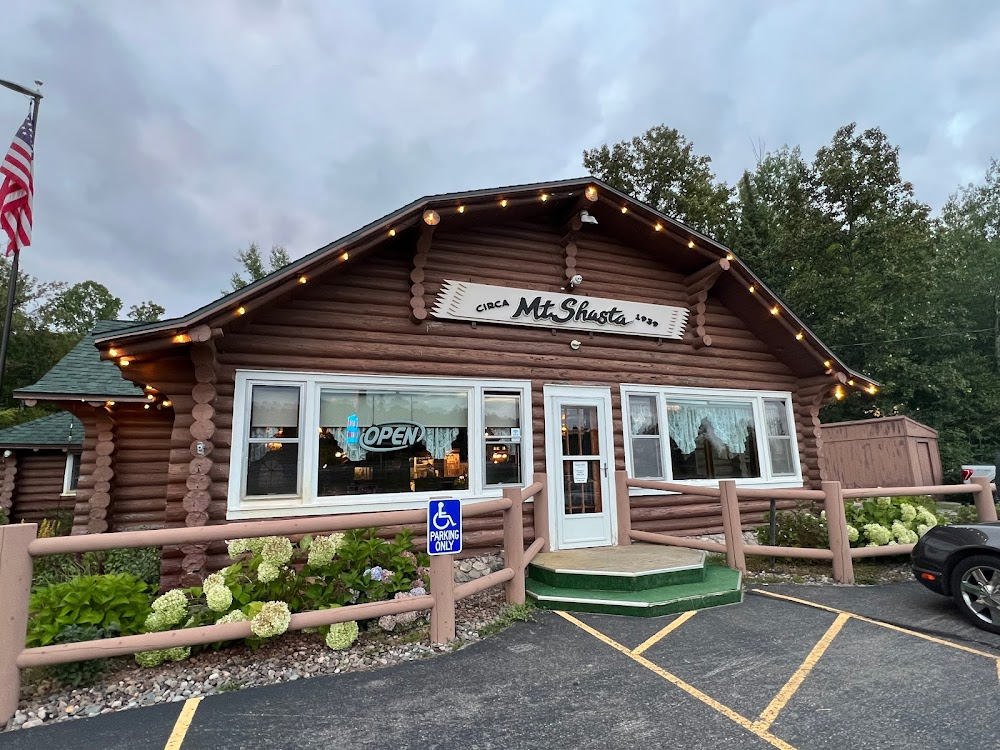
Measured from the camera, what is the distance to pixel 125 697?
3.46 meters

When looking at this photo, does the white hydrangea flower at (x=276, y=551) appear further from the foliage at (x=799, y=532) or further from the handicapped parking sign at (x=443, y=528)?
the foliage at (x=799, y=532)

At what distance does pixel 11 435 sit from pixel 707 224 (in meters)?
26.7

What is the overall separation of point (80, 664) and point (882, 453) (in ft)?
56.4

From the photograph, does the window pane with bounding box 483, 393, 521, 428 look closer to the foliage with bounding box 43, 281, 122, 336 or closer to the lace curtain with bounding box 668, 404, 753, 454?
the lace curtain with bounding box 668, 404, 753, 454

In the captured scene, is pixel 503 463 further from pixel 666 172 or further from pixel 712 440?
pixel 666 172

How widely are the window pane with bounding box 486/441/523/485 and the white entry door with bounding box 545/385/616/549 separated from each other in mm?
503

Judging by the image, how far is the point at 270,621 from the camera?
12.0 feet

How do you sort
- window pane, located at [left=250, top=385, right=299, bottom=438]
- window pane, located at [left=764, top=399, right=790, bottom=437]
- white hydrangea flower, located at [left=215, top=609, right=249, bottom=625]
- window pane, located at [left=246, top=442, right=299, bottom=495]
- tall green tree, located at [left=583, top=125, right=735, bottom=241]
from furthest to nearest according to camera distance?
1. tall green tree, located at [left=583, top=125, right=735, bottom=241]
2. window pane, located at [left=764, top=399, right=790, bottom=437]
3. window pane, located at [left=250, top=385, right=299, bottom=438]
4. window pane, located at [left=246, top=442, right=299, bottom=495]
5. white hydrangea flower, located at [left=215, top=609, right=249, bottom=625]

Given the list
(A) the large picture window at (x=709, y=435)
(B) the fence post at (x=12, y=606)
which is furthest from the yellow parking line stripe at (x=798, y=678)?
(B) the fence post at (x=12, y=606)

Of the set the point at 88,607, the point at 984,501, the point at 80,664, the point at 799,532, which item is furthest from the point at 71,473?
the point at 984,501

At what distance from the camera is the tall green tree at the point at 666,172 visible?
23812 mm

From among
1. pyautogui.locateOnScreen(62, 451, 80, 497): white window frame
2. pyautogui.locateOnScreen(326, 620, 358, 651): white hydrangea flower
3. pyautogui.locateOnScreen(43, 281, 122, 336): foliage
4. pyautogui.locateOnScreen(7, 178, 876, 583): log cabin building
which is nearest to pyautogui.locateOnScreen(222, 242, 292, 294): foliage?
pyautogui.locateOnScreen(43, 281, 122, 336): foliage

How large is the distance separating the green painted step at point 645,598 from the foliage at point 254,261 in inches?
1446

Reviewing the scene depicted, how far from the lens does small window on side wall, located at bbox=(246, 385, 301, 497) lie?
234 inches
